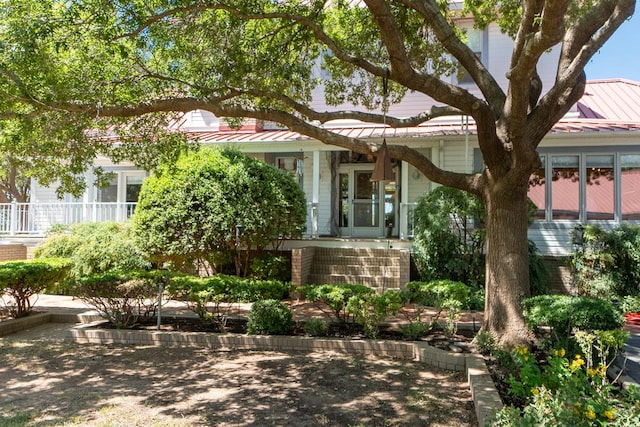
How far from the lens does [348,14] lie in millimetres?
10000

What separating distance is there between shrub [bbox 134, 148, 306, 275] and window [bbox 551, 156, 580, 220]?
23.7ft

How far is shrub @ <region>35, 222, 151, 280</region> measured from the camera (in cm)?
1156

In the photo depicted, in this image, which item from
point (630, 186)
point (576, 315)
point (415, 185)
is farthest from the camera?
point (415, 185)

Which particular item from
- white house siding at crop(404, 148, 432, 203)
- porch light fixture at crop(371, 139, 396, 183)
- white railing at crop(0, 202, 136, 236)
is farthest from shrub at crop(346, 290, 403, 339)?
white railing at crop(0, 202, 136, 236)

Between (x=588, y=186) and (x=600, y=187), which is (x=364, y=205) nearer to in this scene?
(x=588, y=186)

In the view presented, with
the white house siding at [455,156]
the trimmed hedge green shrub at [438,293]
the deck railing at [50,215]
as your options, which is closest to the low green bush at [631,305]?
the trimmed hedge green shrub at [438,293]

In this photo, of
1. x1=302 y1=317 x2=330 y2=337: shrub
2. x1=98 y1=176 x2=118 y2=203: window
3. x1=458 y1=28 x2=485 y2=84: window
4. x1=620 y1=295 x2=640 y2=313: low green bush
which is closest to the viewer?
x1=302 y1=317 x2=330 y2=337: shrub

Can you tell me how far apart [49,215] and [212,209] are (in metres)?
8.12

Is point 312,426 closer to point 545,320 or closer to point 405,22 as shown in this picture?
point 545,320

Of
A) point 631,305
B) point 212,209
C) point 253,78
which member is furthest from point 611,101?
point 212,209

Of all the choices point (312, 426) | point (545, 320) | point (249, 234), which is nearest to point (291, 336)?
point (312, 426)

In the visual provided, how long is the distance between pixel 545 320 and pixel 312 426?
10.5 feet

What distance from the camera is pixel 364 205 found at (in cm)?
1545

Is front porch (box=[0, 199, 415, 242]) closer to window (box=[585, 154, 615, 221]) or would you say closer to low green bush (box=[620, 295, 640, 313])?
window (box=[585, 154, 615, 221])
